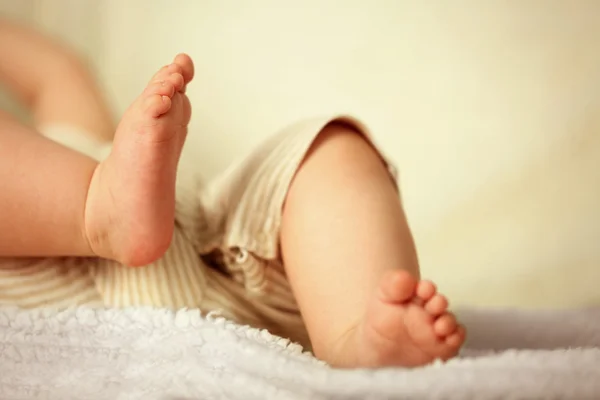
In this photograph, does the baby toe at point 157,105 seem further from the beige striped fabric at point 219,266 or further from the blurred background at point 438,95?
the blurred background at point 438,95

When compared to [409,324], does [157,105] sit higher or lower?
higher

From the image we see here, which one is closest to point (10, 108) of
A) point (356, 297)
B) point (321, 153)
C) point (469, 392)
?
point (321, 153)

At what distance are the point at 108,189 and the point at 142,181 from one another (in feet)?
0.10

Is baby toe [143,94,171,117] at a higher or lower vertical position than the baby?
higher

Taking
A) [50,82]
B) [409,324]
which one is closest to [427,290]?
[409,324]

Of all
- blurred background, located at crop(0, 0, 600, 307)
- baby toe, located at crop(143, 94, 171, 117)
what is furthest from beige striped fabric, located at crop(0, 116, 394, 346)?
blurred background, located at crop(0, 0, 600, 307)

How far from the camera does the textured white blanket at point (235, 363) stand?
0.32 meters

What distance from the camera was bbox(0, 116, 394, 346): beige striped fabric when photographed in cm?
51

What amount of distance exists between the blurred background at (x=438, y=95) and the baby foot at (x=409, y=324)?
0.35 metres

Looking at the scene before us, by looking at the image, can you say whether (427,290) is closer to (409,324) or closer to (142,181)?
(409,324)

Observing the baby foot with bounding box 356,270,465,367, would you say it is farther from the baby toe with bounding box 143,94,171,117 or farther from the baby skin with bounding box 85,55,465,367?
the baby toe with bounding box 143,94,171,117

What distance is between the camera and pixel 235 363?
40 cm

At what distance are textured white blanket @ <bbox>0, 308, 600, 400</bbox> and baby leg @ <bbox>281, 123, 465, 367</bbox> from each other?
0.02 m

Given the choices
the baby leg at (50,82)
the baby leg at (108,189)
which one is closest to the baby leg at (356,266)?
the baby leg at (108,189)
